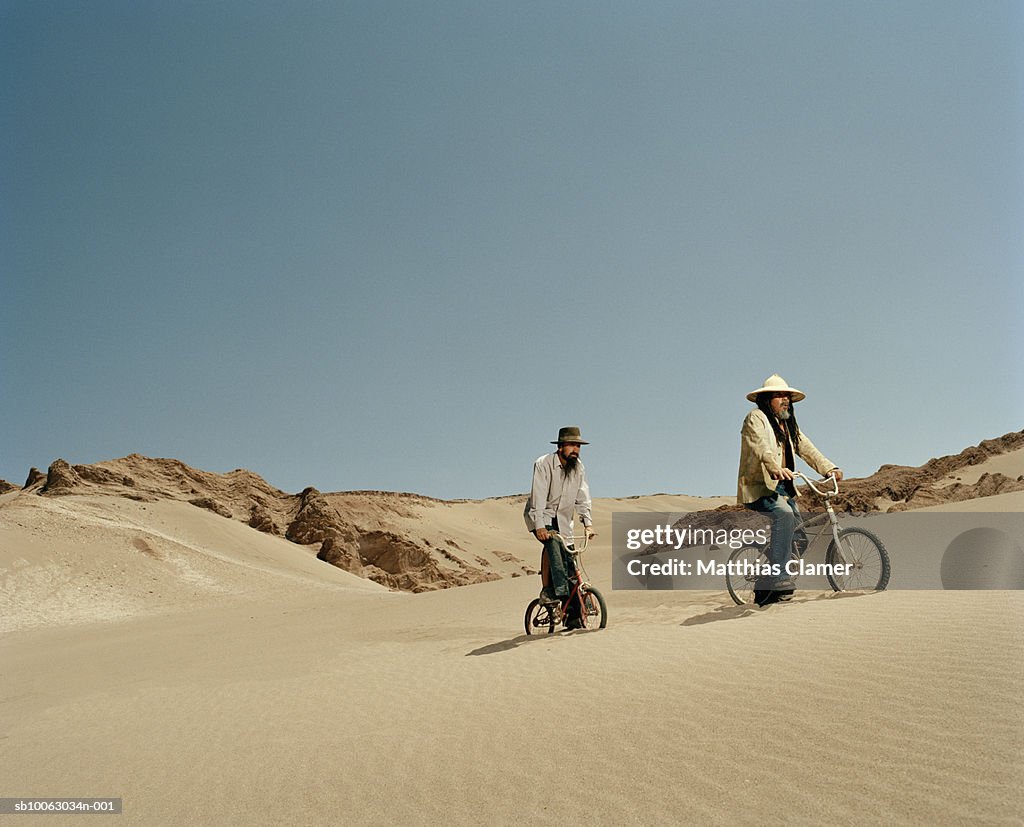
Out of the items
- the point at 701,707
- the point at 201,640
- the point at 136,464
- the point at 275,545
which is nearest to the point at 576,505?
the point at 701,707

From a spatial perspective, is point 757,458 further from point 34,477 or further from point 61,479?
point 34,477

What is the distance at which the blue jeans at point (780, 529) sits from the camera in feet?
24.2

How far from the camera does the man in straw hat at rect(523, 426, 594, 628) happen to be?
7.76 metres

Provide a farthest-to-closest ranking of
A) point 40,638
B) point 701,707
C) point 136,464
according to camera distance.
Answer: point 136,464 < point 40,638 < point 701,707

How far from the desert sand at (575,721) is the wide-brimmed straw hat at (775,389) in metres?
2.11

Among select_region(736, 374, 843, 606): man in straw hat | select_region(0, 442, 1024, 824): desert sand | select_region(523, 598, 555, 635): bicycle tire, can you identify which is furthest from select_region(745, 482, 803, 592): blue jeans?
select_region(523, 598, 555, 635): bicycle tire

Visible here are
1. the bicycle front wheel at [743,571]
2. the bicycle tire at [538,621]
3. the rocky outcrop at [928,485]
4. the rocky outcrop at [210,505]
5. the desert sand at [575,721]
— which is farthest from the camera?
the rocky outcrop at [210,505]

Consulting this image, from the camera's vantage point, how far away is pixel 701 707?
4.34 m

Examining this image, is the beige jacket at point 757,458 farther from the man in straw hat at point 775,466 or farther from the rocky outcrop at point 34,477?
the rocky outcrop at point 34,477

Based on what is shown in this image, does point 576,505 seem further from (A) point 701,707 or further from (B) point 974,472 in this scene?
(B) point 974,472

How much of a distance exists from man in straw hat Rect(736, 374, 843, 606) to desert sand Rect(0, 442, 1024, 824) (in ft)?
1.62

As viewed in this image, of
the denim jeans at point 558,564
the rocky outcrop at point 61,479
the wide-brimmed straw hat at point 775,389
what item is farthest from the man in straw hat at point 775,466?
the rocky outcrop at point 61,479

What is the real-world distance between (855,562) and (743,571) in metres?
1.09

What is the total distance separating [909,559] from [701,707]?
721 cm
